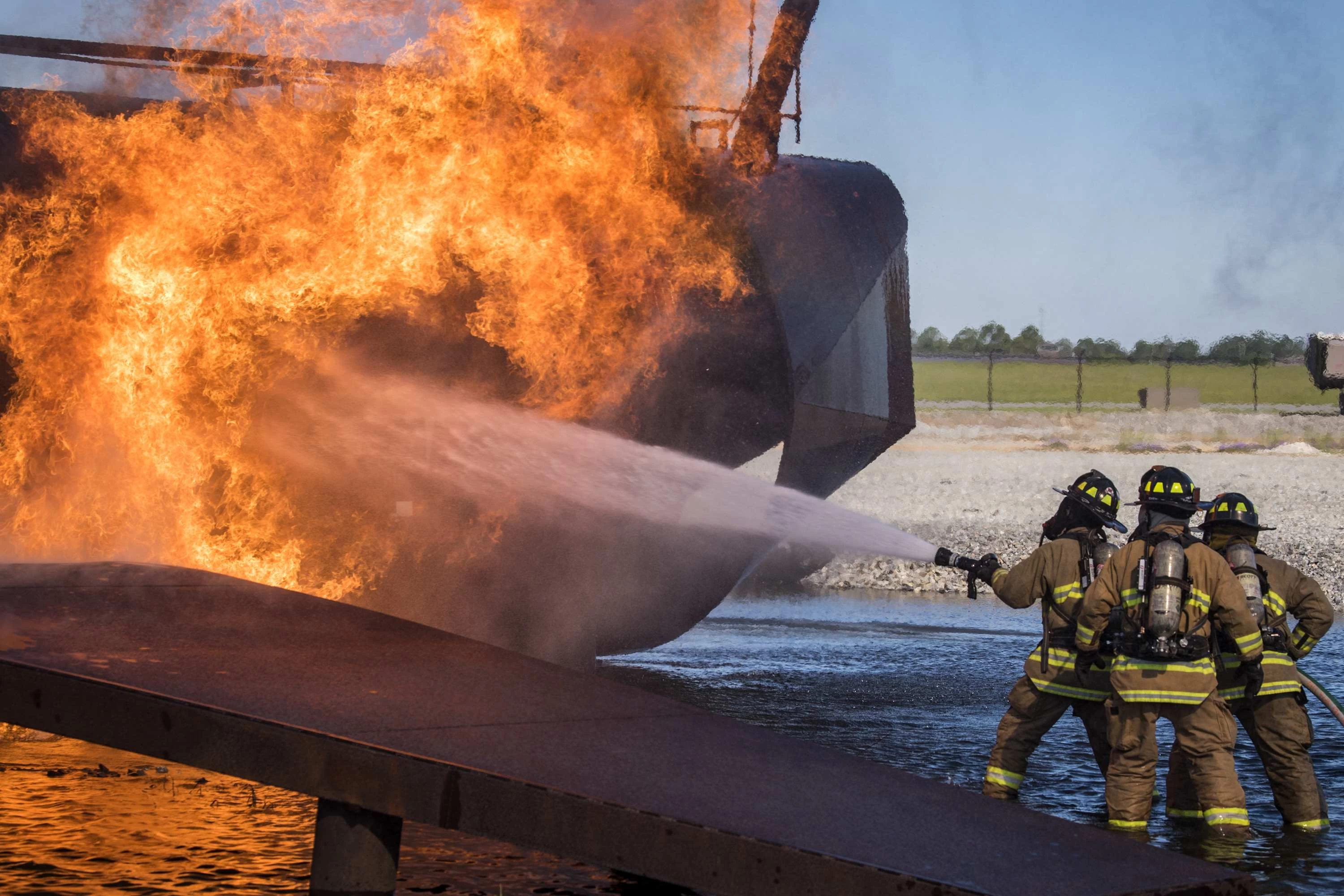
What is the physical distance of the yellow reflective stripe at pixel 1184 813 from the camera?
247 inches

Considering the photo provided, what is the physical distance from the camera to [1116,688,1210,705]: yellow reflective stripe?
5645 millimetres

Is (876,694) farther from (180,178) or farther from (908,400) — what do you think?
(180,178)

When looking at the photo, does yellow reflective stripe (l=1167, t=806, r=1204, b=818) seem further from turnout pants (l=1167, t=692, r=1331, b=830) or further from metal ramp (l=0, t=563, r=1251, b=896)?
metal ramp (l=0, t=563, r=1251, b=896)

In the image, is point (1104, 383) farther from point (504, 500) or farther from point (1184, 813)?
point (1184, 813)

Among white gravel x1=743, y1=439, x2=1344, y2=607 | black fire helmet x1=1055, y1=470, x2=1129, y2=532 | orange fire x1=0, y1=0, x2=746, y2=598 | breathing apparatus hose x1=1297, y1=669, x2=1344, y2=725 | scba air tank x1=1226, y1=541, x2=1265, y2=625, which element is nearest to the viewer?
scba air tank x1=1226, y1=541, x2=1265, y2=625

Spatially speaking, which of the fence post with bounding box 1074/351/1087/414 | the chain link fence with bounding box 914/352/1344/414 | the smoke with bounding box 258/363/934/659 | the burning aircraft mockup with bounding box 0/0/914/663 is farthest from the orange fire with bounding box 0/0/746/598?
the chain link fence with bounding box 914/352/1344/414

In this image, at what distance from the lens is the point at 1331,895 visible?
16.3 ft

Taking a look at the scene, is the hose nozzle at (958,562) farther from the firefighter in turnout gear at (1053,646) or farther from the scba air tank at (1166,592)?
the scba air tank at (1166,592)

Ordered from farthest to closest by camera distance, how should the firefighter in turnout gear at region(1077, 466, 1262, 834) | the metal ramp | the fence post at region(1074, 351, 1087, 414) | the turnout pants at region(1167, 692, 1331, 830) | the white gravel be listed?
the fence post at region(1074, 351, 1087, 414) < the white gravel < the turnout pants at region(1167, 692, 1331, 830) < the firefighter in turnout gear at region(1077, 466, 1262, 834) < the metal ramp

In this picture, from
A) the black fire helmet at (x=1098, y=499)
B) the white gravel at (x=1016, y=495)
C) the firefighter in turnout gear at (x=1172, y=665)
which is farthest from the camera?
the white gravel at (x=1016, y=495)

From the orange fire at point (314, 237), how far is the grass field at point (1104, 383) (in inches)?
1420

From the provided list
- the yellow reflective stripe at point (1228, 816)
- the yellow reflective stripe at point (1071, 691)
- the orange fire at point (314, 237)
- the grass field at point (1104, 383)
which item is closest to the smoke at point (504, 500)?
the orange fire at point (314, 237)

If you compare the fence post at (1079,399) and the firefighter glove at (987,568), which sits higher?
the fence post at (1079,399)

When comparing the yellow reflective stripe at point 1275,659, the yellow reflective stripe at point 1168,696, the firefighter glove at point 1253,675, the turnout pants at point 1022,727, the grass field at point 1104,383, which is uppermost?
the grass field at point 1104,383
